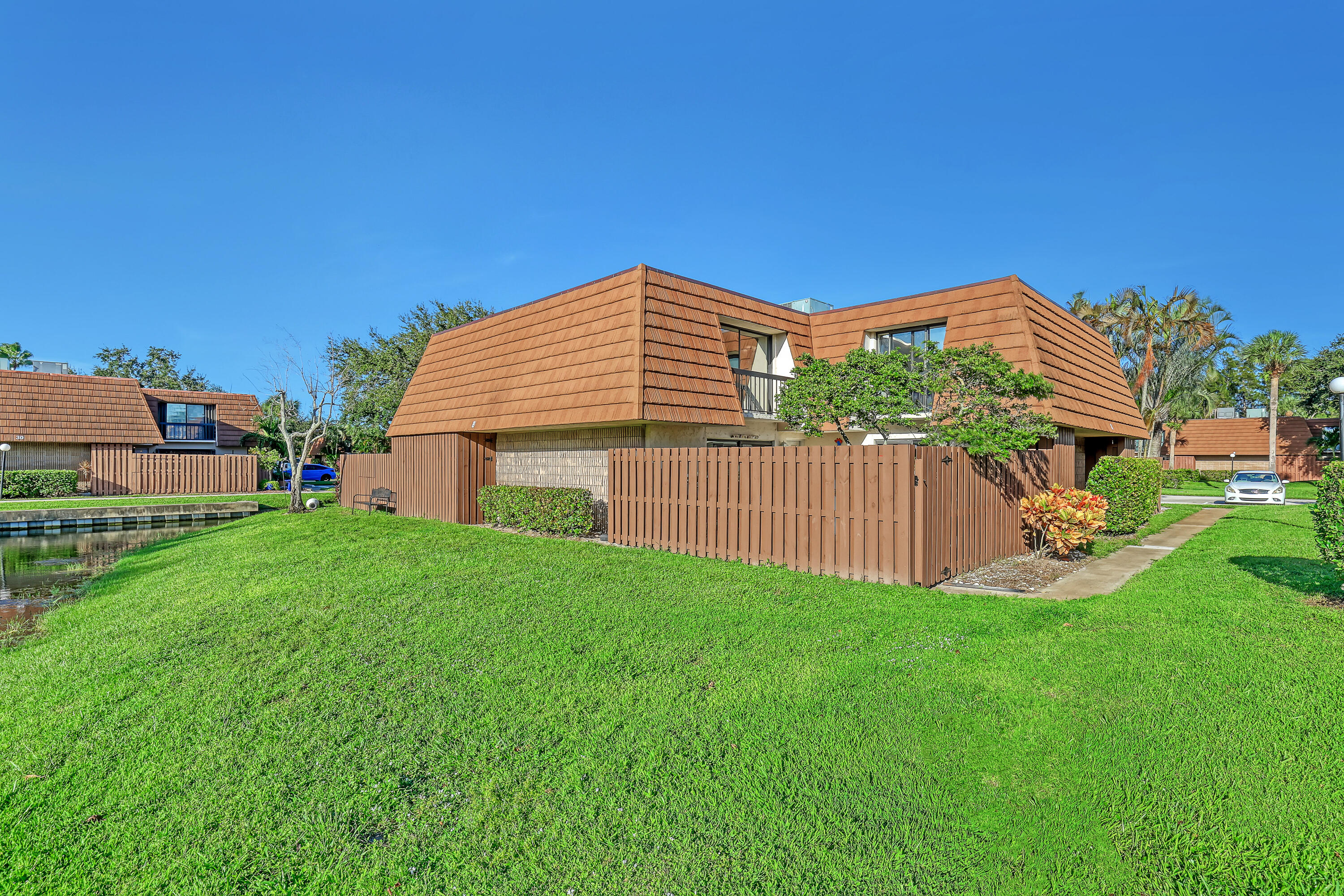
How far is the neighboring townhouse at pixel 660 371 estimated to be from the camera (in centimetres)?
1319

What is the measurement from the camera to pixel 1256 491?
78.4ft

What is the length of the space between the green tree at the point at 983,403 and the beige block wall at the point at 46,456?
3653 cm

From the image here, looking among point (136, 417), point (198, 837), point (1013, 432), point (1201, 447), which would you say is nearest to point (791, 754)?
point (198, 837)

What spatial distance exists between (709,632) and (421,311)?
38.0m

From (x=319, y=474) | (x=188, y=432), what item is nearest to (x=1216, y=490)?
(x=319, y=474)

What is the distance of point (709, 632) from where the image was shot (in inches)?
244

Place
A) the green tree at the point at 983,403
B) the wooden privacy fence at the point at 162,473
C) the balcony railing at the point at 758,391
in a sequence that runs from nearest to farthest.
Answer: the green tree at the point at 983,403, the balcony railing at the point at 758,391, the wooden privacy fence at the point at 162,473

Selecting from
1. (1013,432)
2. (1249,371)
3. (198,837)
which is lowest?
(198,837)

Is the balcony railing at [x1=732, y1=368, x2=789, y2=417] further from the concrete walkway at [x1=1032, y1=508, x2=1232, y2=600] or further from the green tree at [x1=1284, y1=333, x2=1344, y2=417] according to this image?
the green tree at [x1=1284, y1=333, x2=1344, y2=417]

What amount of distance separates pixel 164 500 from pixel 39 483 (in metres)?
6.84

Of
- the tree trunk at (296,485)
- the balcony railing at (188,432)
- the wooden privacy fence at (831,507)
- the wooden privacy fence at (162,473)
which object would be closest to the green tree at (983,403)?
the wooden privacy fence at (831,507)

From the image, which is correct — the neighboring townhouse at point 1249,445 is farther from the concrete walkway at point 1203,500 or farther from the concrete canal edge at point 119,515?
the concrete canal edge at point 119,515

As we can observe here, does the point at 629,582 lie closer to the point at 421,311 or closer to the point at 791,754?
the point at 791,754

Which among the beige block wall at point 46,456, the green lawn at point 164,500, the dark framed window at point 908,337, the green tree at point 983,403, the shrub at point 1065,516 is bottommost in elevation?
the green lawn at point 164,500
